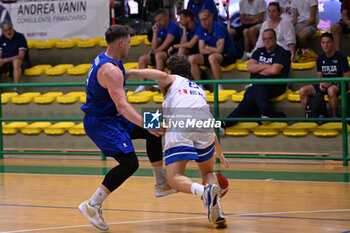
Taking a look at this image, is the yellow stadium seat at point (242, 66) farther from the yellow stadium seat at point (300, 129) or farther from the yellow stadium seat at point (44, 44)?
the yellow stadium seat at point (44, 44)

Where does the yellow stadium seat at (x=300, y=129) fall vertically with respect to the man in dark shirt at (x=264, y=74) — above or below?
below

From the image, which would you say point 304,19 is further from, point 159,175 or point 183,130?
point 183,130

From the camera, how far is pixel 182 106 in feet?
16.2

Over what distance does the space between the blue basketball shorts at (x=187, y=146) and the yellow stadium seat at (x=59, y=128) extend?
575 centimetres

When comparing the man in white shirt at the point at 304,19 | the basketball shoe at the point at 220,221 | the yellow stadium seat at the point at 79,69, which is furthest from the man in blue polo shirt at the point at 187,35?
the basketball shoe at the point at 220,221

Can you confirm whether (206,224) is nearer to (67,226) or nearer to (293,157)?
(67,226)

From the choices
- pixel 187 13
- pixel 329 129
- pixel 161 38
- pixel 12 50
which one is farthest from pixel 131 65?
pixel 329 129

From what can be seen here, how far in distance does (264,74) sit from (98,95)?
475cm

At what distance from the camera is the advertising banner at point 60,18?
12.2 meters

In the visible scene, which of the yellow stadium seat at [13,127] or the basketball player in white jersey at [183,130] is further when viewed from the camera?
the yellow stadium seat at [13,127]

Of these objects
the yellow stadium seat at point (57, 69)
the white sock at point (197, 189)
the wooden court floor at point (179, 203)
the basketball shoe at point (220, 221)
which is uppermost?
the white sock at point (197, 189)

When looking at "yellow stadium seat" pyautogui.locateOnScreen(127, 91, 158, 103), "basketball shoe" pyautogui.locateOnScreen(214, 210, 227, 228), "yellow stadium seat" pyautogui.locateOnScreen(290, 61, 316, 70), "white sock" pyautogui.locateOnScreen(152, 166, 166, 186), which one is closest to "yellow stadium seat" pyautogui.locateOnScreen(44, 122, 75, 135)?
"yellow stadium seat" pyautogui.locateOnScreen(127, 91, 158, 103)

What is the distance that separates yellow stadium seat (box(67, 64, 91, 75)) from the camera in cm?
1164

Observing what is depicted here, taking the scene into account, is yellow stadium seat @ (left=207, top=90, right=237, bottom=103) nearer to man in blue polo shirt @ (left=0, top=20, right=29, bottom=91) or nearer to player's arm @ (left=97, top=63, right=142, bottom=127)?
man in blue polo shirt @ (left=0, top=20, right=29, bottom=91)
